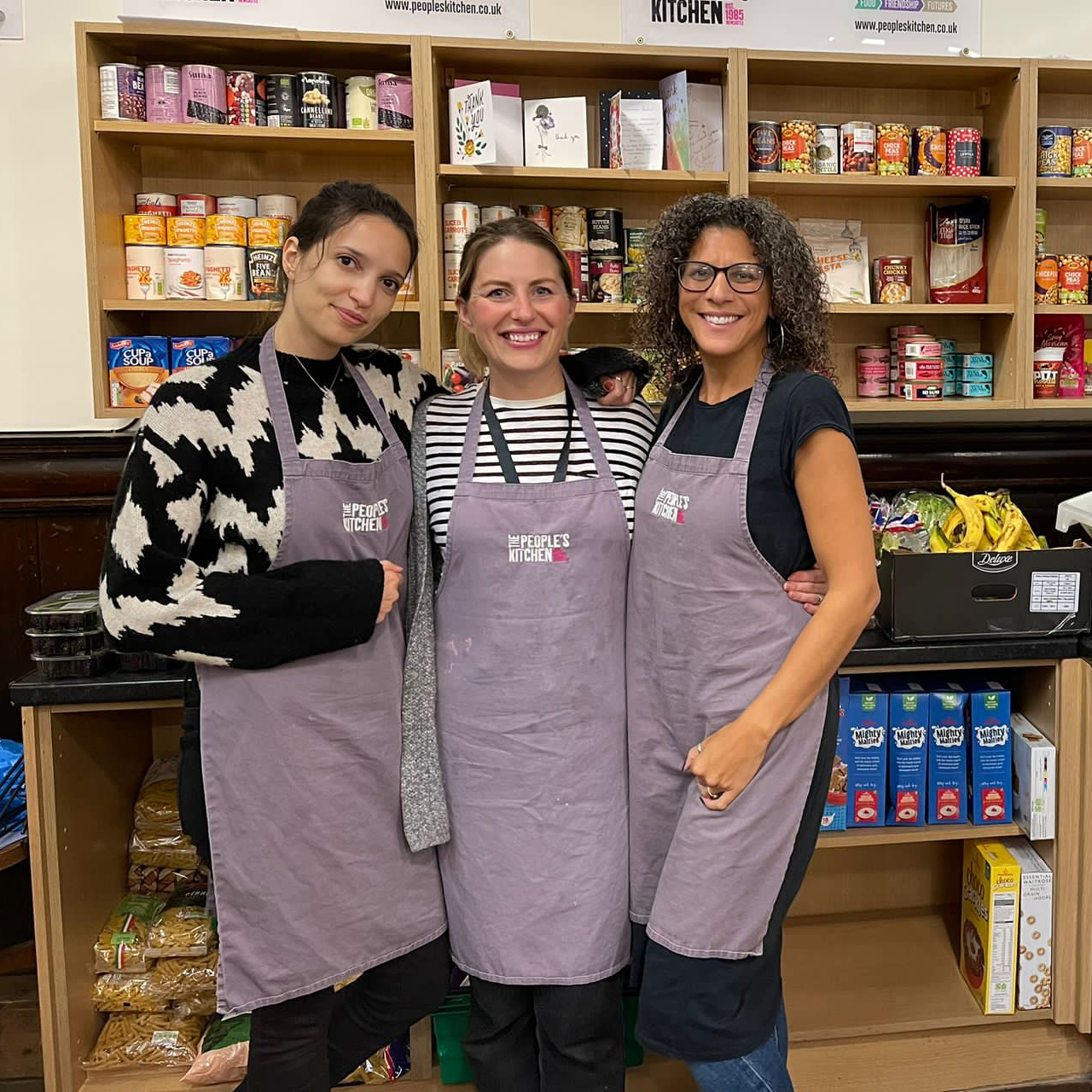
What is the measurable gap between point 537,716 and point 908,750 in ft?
3.35

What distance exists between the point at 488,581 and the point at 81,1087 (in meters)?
1.45

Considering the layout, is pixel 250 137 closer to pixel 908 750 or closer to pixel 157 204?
pixel 157 204

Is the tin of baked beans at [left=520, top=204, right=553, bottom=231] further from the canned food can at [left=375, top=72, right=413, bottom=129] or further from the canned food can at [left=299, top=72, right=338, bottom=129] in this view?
the canned food can at [left=299, top=72, right=338, bottom=129]

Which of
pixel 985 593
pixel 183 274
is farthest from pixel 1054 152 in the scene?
pixel 183 274

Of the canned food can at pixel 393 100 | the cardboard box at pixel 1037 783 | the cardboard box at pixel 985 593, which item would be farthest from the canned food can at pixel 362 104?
the cardboard box at pixel 1037 783

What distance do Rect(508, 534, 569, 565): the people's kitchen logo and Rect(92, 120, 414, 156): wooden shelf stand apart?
1.27 m

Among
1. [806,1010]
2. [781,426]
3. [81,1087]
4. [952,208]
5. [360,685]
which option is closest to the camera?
[781,426]

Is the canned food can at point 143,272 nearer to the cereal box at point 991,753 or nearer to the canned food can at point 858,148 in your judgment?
the canned food can at point 858,148

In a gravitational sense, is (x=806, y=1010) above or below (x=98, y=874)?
below

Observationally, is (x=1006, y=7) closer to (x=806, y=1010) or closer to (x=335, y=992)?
(x=806, y=1010)

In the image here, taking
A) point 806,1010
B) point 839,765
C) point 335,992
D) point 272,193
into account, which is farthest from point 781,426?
point 272,193

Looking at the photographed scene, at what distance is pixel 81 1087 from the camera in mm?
2127

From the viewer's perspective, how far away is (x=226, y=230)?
94.9 inches

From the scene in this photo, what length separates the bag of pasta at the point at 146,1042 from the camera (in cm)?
215
